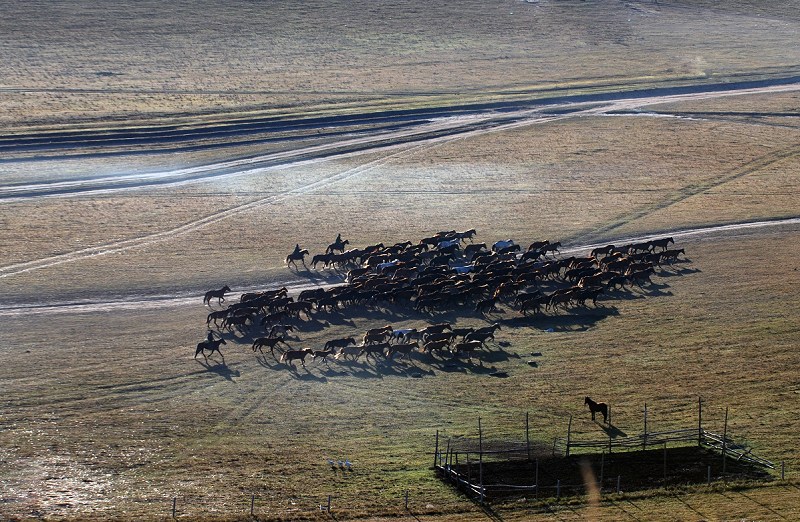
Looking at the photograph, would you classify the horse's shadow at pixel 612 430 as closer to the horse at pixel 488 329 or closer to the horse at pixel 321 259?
the horse at pixel 488 329

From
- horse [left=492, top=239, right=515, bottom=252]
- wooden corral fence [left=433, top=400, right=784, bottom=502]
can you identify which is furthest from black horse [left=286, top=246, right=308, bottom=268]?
wooden corral fence [left=433, top=400, right=784, bottom=502]

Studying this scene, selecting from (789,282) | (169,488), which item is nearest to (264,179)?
(789,282)

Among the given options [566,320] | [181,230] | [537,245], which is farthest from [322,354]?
[181,230]

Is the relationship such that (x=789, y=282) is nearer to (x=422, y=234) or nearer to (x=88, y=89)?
(x=422, y=234)

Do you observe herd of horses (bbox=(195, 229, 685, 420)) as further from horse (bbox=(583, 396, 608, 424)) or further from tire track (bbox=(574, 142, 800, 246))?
tire track (bbox=(574, 142, 800, 246))

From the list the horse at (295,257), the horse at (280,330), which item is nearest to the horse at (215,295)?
the horse at (280,330)
